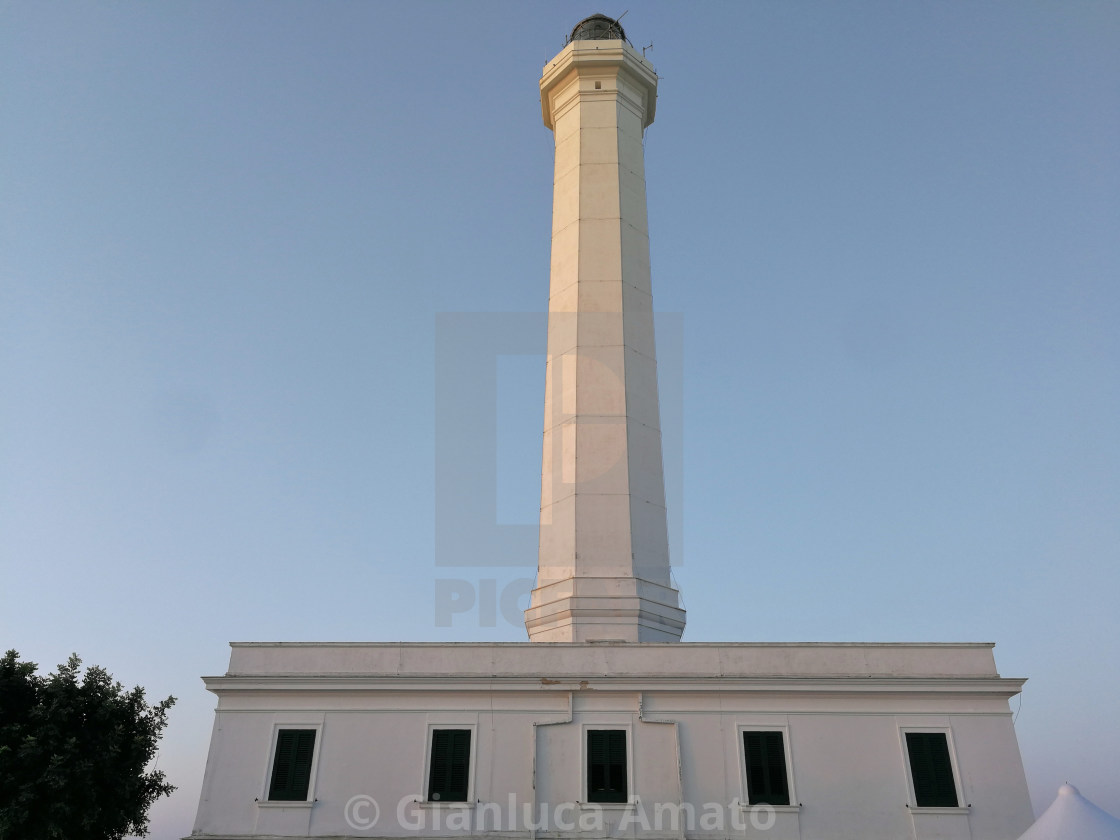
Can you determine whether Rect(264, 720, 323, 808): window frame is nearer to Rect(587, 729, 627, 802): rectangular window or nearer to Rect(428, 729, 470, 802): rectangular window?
Rect(428, 729, 470, 802): rectangular window

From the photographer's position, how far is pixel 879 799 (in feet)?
55.6

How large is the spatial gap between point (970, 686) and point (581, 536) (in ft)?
31.5

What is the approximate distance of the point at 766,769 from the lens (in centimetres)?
1727

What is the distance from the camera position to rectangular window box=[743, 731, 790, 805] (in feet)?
55.9

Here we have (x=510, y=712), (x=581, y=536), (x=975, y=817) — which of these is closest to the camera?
(x=975, y=817)

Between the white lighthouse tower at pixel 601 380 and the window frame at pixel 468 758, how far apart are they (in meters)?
4.30

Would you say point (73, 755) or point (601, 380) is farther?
point (601, 380)

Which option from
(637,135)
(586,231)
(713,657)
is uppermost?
(637,135)

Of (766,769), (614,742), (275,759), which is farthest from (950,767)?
(275,759)

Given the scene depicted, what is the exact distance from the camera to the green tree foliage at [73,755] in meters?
20.1

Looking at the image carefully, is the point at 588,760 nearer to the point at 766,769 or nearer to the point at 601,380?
the point at 766,769

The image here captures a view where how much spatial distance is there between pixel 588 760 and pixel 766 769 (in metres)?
3.60

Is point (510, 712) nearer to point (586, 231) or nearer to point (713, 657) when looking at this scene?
point (713, 657)

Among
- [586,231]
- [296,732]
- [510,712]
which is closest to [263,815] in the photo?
[296,732]
